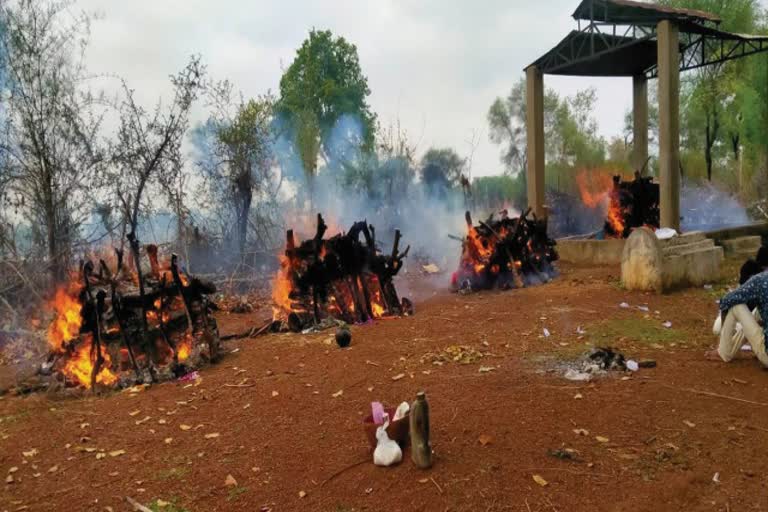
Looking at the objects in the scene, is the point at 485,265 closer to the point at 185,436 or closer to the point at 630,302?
the point at 630,302

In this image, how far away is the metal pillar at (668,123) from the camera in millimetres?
12797

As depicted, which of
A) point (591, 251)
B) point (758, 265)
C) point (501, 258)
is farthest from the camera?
point (591, 251)

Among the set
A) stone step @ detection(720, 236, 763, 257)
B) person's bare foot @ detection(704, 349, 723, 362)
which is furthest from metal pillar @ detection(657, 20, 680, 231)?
person's bare foot @ detection(704, 349, 723, 362)

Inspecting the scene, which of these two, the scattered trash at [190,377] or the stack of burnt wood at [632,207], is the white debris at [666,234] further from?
the scattered trash at [190,377]

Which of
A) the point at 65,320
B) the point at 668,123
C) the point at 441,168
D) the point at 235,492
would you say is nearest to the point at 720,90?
the point at 441,168

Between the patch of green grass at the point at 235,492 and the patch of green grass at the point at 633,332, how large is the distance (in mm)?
4504

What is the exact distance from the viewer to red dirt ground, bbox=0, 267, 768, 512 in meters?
3.61

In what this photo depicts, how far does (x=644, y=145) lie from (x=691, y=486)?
16.3 meters

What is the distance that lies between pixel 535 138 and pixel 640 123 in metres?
4.13

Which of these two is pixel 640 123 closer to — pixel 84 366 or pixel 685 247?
pixel 685 247

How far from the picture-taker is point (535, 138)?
1625 cm

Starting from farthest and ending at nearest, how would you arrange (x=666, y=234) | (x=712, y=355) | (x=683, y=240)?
(x=666, y=234) → (x=683, y=240) → (x=712, y=355)

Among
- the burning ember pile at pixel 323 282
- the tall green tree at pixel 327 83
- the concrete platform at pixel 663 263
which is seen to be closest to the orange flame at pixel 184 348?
the burning ember pile at pixel 323 282

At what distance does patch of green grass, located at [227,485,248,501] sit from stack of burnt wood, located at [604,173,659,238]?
13218mm
